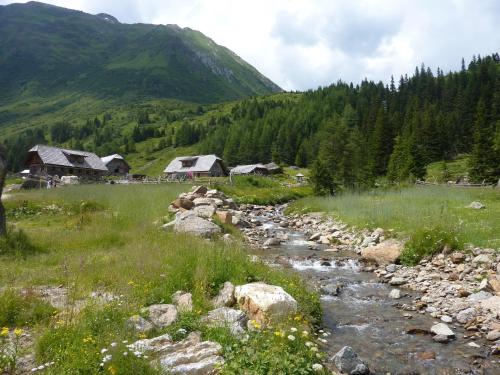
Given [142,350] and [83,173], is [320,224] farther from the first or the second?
[83,173]

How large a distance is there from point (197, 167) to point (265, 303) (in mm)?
93654

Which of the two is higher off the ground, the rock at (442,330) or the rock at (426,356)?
the rock at (442,330)

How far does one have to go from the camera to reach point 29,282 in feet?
31.1

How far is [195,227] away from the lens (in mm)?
16531

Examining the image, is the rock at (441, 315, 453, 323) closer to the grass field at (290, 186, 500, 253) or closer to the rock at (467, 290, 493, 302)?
the rock at (467, 290, 493, 302)

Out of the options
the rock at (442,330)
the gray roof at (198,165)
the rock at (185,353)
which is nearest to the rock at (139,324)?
the rock at (185,353)

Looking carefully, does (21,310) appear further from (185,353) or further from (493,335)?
(493,335)

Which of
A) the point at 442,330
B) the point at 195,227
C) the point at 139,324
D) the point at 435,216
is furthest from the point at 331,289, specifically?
the point at 435,216

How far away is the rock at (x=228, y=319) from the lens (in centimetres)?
700

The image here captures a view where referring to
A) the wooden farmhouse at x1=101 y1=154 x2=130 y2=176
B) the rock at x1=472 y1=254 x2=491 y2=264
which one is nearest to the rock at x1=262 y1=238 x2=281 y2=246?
the rock at x1=472 y1=254 x2=491 y2=264

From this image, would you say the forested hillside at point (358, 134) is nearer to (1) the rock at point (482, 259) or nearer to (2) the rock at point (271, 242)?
(2) the rock at point (271, 242)

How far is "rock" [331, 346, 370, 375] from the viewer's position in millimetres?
7117

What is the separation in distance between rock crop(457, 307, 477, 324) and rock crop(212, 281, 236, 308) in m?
6.04

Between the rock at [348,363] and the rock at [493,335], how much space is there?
354 centimetres
